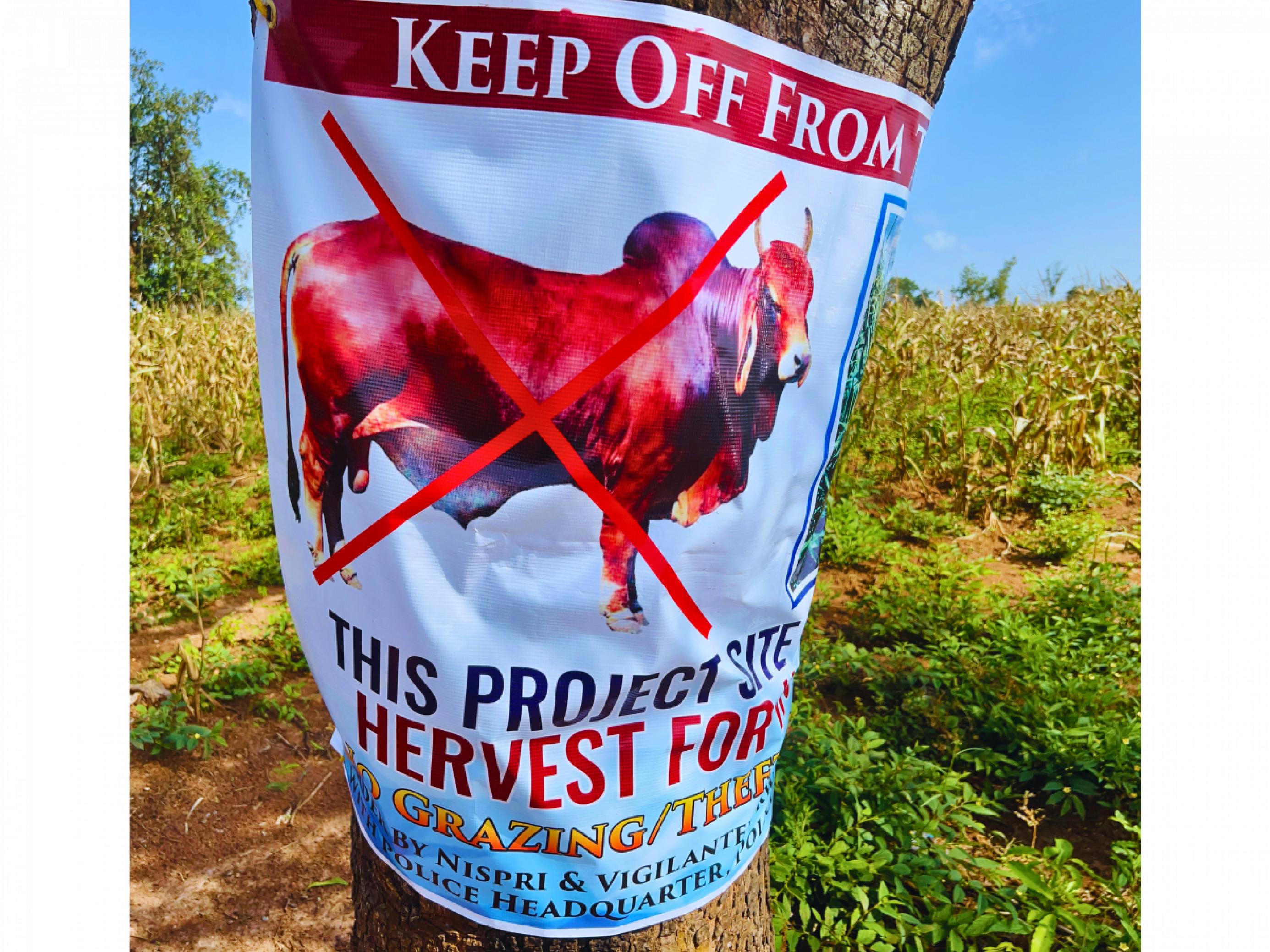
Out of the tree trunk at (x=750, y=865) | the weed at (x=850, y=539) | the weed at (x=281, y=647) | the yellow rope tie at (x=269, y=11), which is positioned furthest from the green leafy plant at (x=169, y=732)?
the weed at (x=850, y=539)

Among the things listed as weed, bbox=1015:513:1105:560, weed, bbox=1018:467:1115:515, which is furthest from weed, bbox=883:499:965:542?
weed, bbox=1018:467:1115:515

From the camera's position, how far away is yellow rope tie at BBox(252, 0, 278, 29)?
2.79ft

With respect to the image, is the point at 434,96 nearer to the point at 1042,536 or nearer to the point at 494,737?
the point at 494,737

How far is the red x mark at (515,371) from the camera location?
0.84m

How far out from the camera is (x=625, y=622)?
35.0 inches

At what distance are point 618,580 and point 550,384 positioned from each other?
0.24 m

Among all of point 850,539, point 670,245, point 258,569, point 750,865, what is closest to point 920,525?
point 850,539

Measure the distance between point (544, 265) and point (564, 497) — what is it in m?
0.26

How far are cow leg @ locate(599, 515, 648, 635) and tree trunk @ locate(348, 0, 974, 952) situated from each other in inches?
19.3

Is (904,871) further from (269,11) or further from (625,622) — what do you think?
(269,11)

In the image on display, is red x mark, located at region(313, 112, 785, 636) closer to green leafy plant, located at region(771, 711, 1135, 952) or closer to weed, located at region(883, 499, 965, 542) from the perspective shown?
green leafy plant, located at region(771, 711, 1135, 952)

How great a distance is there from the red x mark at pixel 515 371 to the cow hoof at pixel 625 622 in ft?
0.26

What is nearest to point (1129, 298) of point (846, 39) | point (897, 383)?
point (897, 383)

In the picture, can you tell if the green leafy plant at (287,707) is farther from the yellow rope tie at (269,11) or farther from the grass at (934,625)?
the yellow rope tie at (269,11)
